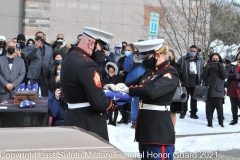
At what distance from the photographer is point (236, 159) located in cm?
771

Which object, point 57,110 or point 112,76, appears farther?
point 112,76

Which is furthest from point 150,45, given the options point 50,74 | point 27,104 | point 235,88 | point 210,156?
point 235,88

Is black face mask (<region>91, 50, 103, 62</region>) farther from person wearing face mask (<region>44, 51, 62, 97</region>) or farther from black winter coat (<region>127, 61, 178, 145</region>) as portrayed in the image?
person wearing face mask (<region>44, 51, 62, 97</region>)

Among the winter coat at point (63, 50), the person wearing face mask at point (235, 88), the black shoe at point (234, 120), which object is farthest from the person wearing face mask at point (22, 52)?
the black shoe at point (234, 120)

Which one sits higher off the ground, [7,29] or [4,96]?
[7,29]

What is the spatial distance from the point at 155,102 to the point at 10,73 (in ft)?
19.0

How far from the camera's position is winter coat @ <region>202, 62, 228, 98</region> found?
10.7 meters

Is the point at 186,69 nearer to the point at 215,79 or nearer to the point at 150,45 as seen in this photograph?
the point at 215,79

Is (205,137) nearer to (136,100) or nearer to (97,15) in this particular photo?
(136,100)

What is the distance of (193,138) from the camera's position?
8.91 meters

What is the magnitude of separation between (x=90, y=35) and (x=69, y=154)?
2.30 meters

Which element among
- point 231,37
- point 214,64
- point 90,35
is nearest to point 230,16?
point 231,37

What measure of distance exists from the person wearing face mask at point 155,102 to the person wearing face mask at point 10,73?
18.0ft

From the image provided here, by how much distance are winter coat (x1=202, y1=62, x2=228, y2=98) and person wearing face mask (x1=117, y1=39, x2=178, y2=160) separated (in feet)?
20.4
